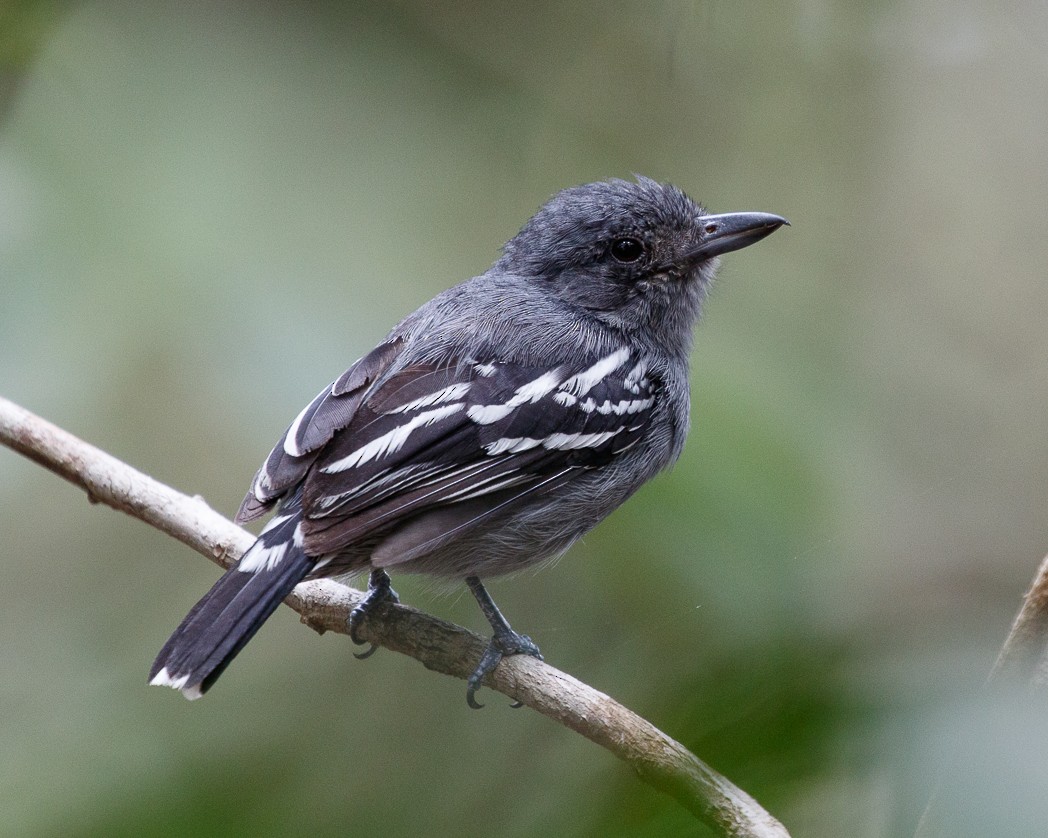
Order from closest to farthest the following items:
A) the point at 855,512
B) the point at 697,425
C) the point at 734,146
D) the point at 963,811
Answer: the point at 963,811
the point at 697,425
the point at 855,512
the point at 734,146

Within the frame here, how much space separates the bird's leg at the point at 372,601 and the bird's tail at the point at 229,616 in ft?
1.62

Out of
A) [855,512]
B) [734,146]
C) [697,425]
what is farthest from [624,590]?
[734,146]

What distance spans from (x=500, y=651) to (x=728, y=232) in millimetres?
1406

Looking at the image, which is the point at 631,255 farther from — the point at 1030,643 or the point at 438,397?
the point at 1030,643

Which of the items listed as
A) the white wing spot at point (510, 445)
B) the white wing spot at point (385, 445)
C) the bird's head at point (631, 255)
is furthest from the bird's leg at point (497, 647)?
the bird's head at point (631, 255)

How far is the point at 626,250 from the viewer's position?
3266 mm

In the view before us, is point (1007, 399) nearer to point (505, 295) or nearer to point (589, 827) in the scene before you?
point (505, 295)

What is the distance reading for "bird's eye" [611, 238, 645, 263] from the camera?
3254 millimetres

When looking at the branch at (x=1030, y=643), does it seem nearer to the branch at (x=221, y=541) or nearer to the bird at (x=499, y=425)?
the branch at (x=221, y=541)

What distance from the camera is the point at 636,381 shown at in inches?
119

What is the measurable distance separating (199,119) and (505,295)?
3.67 feet

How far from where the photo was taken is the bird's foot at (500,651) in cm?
260

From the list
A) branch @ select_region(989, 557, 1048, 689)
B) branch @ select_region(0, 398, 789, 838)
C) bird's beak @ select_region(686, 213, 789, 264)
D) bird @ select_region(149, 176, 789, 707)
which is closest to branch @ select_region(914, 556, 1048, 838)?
branch @ select_region(989, 557, 1048, 689)

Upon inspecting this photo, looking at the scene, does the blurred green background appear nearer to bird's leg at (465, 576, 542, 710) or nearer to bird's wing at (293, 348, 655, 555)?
bird's leg at (465, 576, 542, 710)
